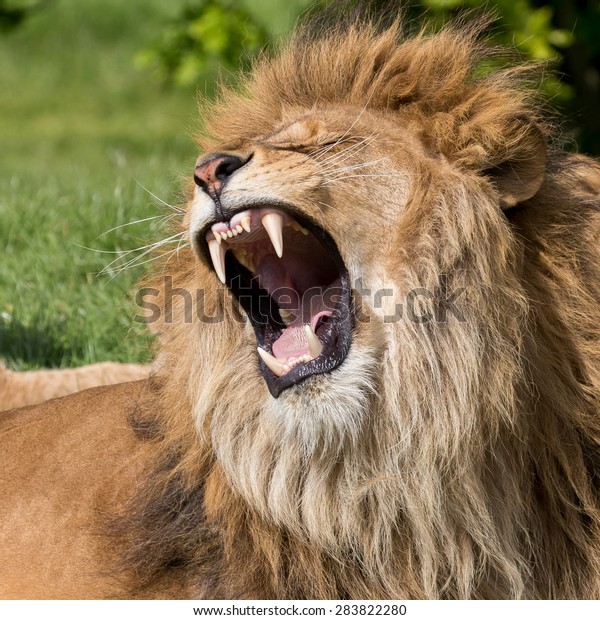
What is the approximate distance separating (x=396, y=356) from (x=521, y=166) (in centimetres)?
59

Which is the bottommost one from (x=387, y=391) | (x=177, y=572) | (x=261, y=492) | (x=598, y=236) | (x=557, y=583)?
(x=557, y=583)

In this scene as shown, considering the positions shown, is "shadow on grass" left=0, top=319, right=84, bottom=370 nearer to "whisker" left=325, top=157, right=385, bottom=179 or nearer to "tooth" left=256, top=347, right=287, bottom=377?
"tooth" left=256, top=347, right=287, bottom=377

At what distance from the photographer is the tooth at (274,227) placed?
2803 mm

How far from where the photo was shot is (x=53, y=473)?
11.2 ft

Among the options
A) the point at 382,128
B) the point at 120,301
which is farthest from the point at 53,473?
the point at 120,301

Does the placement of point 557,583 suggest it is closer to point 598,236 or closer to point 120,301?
point 598,236

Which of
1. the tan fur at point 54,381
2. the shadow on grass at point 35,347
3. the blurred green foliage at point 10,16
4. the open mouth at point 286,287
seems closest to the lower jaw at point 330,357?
the open mouth at point 286,287

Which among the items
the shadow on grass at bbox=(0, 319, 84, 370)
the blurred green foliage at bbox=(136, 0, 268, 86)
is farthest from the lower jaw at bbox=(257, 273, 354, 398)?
the blurred green foliage at bbox=(136, 0, 268, 86)

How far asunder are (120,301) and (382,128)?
277 cm

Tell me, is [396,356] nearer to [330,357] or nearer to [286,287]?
[330,357]

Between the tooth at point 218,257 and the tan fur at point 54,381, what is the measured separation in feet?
4.67

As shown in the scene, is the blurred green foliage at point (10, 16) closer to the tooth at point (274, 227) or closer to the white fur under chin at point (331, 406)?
the tooth at point (274, 227)

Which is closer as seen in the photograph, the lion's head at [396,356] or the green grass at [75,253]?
the lion's head at [396,356]

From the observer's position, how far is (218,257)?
2.91 meters
